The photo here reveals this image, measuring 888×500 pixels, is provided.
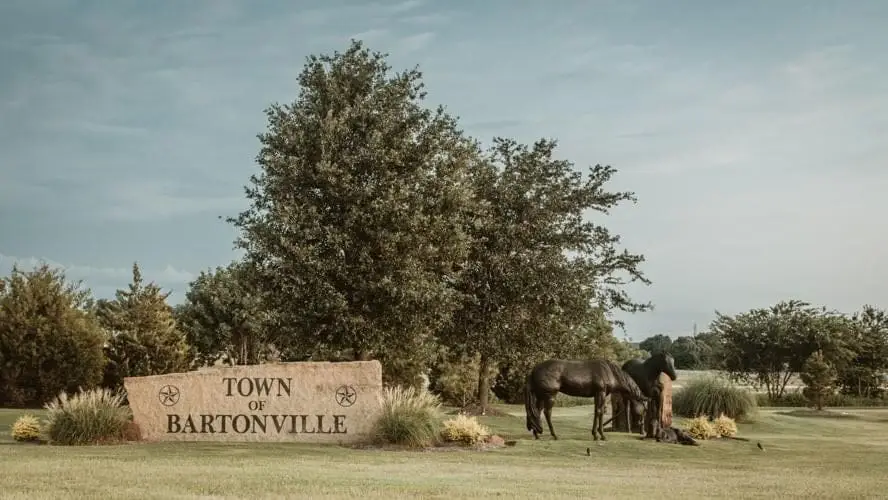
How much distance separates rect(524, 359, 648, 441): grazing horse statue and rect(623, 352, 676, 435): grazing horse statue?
3.98ft

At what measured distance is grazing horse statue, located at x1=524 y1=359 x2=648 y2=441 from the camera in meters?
23.9

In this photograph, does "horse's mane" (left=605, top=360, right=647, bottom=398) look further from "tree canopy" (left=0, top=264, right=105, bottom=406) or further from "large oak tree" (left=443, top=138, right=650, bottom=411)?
"tree canopy" (left=0, top=264, right=105, bottom=406)

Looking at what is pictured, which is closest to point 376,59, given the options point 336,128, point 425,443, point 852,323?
point 336,128

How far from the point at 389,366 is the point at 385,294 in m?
12.7

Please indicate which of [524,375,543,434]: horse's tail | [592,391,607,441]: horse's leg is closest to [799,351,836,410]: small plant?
[592,391,607,441]: horse's leg

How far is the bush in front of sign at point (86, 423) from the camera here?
862 inches

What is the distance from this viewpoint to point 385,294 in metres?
29.4

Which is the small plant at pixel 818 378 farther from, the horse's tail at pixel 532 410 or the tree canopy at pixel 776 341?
the horse's tail at pixel 532 410

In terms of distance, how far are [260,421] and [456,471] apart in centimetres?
765

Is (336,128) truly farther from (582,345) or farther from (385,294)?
(582,345)

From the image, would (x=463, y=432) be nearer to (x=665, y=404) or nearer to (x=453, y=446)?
(x=453, y=446)

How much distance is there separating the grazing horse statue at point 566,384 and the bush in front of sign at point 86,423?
32.1 feet

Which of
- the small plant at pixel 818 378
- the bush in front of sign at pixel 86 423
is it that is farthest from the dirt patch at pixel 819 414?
the bush in front of sign at pixel 86 423

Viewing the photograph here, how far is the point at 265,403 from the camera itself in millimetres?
23562
